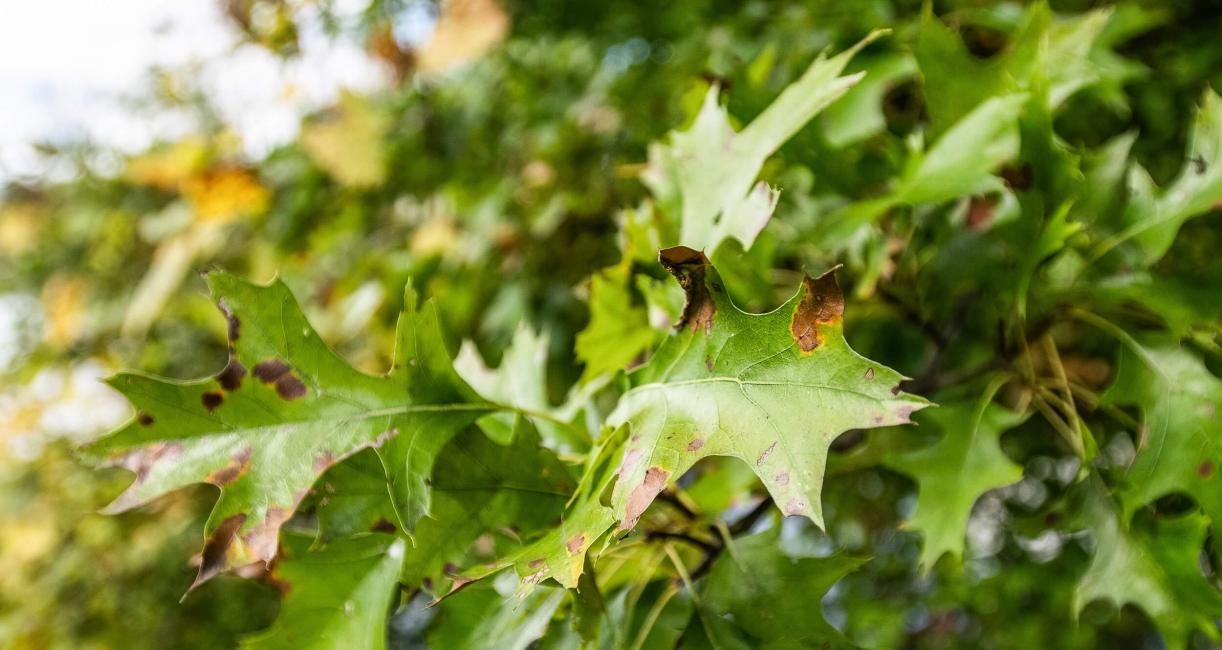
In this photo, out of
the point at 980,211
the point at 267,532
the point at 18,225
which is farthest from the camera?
the point at 18,225

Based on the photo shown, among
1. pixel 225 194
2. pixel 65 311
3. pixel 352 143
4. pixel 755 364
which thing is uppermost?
pixel 755 364

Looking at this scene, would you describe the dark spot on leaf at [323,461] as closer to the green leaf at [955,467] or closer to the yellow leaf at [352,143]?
the green leaf at [955,467]

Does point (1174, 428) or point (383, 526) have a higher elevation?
point (383, 526)

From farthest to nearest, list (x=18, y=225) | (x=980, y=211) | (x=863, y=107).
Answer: (x=18, y=225) → (x=863, y=107) → (x=980, y=211)

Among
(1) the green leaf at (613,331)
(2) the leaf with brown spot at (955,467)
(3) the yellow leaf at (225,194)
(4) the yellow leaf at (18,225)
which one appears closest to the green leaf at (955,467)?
(2) the leaf with brown spot at (955,467)

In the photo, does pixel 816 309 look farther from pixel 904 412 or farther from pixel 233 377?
pixel 233 377

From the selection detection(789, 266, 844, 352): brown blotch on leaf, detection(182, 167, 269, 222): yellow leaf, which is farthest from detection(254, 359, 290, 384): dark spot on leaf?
detection(182, 167, 269, 222): yellow leaf

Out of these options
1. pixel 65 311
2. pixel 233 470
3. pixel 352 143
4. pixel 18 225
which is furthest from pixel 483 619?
pixel 18 225

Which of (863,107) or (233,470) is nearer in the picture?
(233,470)
